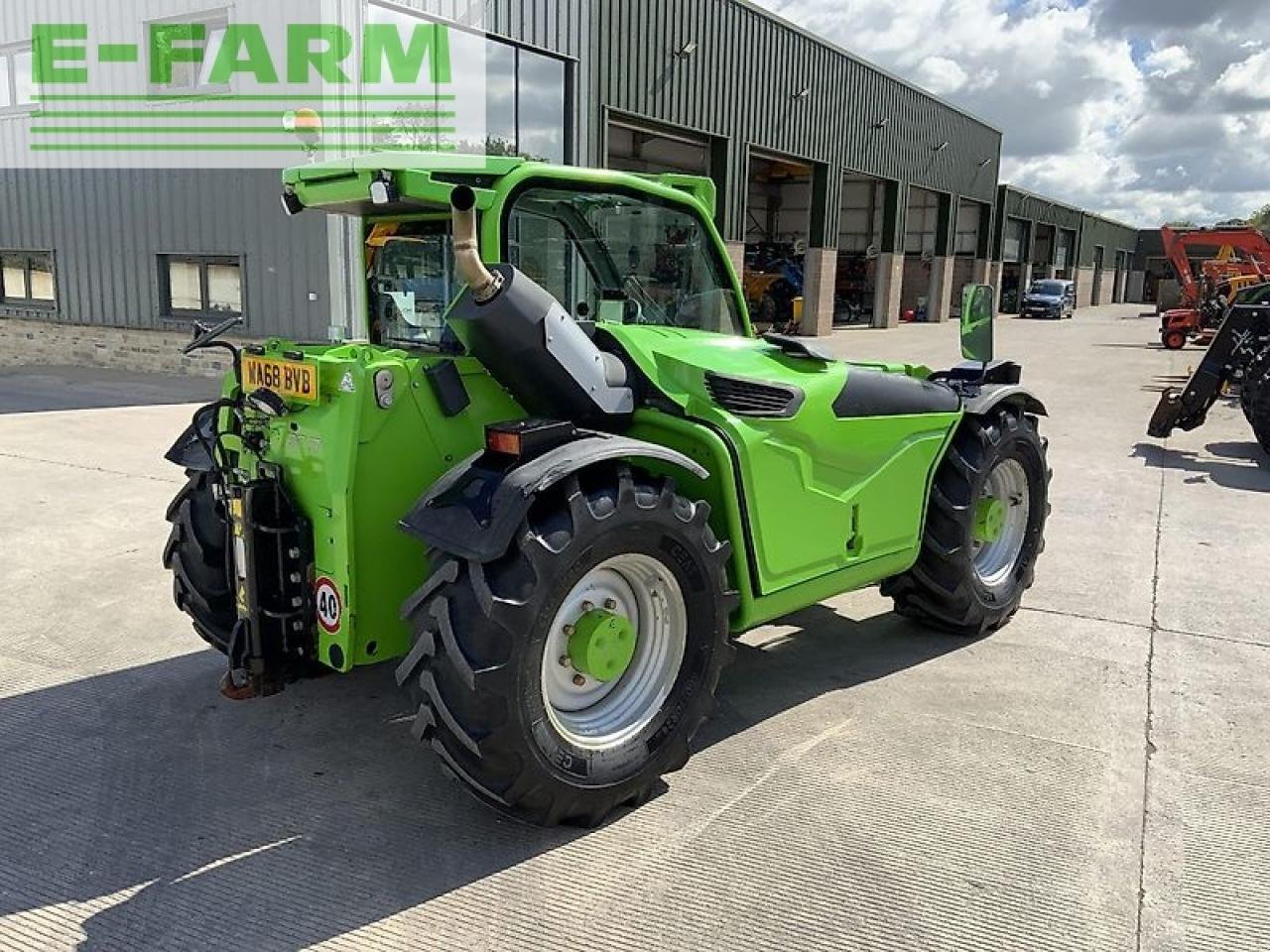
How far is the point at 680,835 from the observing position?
10.9ft

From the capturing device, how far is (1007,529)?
18.5 ft

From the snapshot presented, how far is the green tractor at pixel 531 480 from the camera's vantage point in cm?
311

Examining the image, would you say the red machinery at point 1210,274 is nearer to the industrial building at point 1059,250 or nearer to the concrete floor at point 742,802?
the industrial building at point 1059,250

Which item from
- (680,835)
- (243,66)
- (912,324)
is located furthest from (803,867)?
(912,324)

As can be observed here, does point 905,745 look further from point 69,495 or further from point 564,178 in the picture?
point 69,495

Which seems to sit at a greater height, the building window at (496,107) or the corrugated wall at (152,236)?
the building window at (496,107)

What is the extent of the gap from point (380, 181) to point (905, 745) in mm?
2864

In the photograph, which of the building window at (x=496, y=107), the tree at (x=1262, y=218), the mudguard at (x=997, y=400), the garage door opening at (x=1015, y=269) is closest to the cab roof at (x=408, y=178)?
the mudguard at (x=997, y=400)

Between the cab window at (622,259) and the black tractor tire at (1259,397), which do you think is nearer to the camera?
the cab window at (622,259)

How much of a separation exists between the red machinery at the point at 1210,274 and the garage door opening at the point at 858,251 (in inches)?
416

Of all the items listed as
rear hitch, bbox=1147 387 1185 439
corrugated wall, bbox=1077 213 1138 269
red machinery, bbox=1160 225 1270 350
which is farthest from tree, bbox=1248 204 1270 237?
rear hitch, bbox=1147 387 1185 439

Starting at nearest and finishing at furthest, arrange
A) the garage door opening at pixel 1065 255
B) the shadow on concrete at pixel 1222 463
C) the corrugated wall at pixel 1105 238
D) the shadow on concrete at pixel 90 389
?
the shadow on concrete at pixel 1222 463
the shadow on concrete at pixel 90 389
the garage door opening at pixel 1065 255
the corrugated wall at pixel 1105 238

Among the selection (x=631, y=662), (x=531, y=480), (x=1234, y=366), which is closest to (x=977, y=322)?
(x=631, y=662)

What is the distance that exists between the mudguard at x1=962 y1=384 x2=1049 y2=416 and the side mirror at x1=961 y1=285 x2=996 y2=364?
19cm
